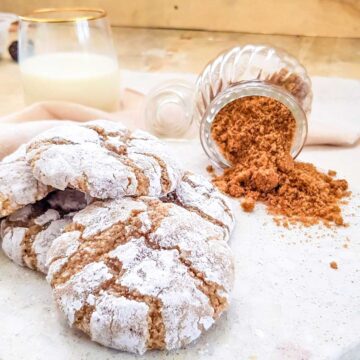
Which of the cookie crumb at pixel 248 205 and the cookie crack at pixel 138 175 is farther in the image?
the cookie crumb at pixel 248 205

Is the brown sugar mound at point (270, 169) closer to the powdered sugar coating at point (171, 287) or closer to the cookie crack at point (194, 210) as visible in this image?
the cookie crack at point (194, 210)

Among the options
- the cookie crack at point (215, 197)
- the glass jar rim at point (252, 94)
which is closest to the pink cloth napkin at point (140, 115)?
the glass jar rim at point (252, 94)

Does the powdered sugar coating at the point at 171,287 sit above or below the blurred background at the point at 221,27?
above

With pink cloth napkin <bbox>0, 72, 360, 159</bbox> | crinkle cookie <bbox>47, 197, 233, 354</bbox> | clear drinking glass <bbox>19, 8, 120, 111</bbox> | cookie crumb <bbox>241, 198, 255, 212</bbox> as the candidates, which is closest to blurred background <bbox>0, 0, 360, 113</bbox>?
pink cloth napkin <bbox>0, 72, 360, 159</bbox>

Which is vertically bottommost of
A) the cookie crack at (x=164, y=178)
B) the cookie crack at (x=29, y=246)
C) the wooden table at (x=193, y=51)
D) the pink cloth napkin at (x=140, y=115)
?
the wooden table at (x=193, y=51)

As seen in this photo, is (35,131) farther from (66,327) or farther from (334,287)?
(334,287)

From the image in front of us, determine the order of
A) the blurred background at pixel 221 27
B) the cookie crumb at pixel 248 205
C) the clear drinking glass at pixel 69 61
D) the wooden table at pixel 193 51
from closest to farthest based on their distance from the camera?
the cookie crumb at pixel 248 205
the clear drinking glass at pixel 69 61
the wooden table at pixel 193 51
the blurred background at pixel 221 27

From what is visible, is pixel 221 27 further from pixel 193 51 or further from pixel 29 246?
pixel 29 246

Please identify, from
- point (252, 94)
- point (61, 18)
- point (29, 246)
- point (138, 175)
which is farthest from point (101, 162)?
point (61, 18)
